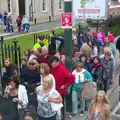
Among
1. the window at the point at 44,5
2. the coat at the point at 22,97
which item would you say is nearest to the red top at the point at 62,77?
the coat at the point at 22,97

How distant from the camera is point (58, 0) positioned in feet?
145

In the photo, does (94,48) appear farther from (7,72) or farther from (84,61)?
(7,72)

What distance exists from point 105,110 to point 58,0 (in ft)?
129

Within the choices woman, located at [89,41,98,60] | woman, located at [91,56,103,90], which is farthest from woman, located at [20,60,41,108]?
woman, located at [89,41,98,60]

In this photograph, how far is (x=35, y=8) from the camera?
38.5 m

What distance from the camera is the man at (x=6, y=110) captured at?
603 centimetres

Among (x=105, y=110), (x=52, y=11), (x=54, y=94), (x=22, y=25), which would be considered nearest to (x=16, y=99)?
(x=54, y=94)

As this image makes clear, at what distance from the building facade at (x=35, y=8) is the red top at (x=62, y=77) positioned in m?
26.8

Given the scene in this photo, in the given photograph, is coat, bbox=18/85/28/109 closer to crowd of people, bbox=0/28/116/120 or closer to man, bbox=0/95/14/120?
crowd of people, bbox=0/28/116/120

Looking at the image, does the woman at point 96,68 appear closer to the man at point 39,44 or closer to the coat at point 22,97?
the man at point 39,44

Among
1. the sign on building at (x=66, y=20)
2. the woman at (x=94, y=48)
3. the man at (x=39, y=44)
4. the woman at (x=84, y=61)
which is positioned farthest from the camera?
the woman at (x=94, y=48)

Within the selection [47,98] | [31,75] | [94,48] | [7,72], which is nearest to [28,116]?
[47,98]

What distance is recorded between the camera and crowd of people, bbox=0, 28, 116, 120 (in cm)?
605

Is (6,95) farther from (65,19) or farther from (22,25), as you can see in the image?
(22,25)
